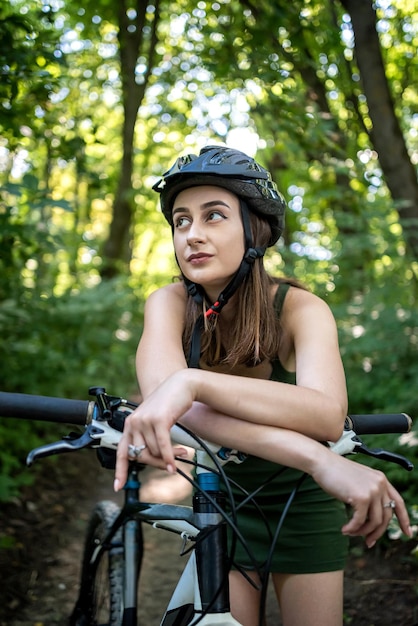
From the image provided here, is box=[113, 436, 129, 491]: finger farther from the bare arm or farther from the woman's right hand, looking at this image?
the woman's right hand

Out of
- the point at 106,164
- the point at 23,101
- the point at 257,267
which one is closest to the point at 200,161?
the point at 257,267

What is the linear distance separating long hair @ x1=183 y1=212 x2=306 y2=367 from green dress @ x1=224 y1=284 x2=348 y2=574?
0.28 feet

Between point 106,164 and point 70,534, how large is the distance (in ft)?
43.1

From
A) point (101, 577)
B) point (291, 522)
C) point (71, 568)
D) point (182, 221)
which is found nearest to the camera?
point (182, 221)

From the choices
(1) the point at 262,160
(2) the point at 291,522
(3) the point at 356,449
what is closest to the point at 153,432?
(3) the point at 356,449

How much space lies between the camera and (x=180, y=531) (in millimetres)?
2053

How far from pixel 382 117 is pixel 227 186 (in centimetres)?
452

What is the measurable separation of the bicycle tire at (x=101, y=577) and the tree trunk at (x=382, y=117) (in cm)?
387

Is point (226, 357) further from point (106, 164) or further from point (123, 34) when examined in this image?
point (106, 164)

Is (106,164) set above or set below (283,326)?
above

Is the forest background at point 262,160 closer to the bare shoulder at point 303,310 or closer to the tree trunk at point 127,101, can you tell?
the tree trunk at point 127,101

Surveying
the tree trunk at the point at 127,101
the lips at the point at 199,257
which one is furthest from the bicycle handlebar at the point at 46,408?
the tree trunk at the point at 127,101

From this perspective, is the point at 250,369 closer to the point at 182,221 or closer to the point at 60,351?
the point at 182,221

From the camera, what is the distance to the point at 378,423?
1949 millimetres
